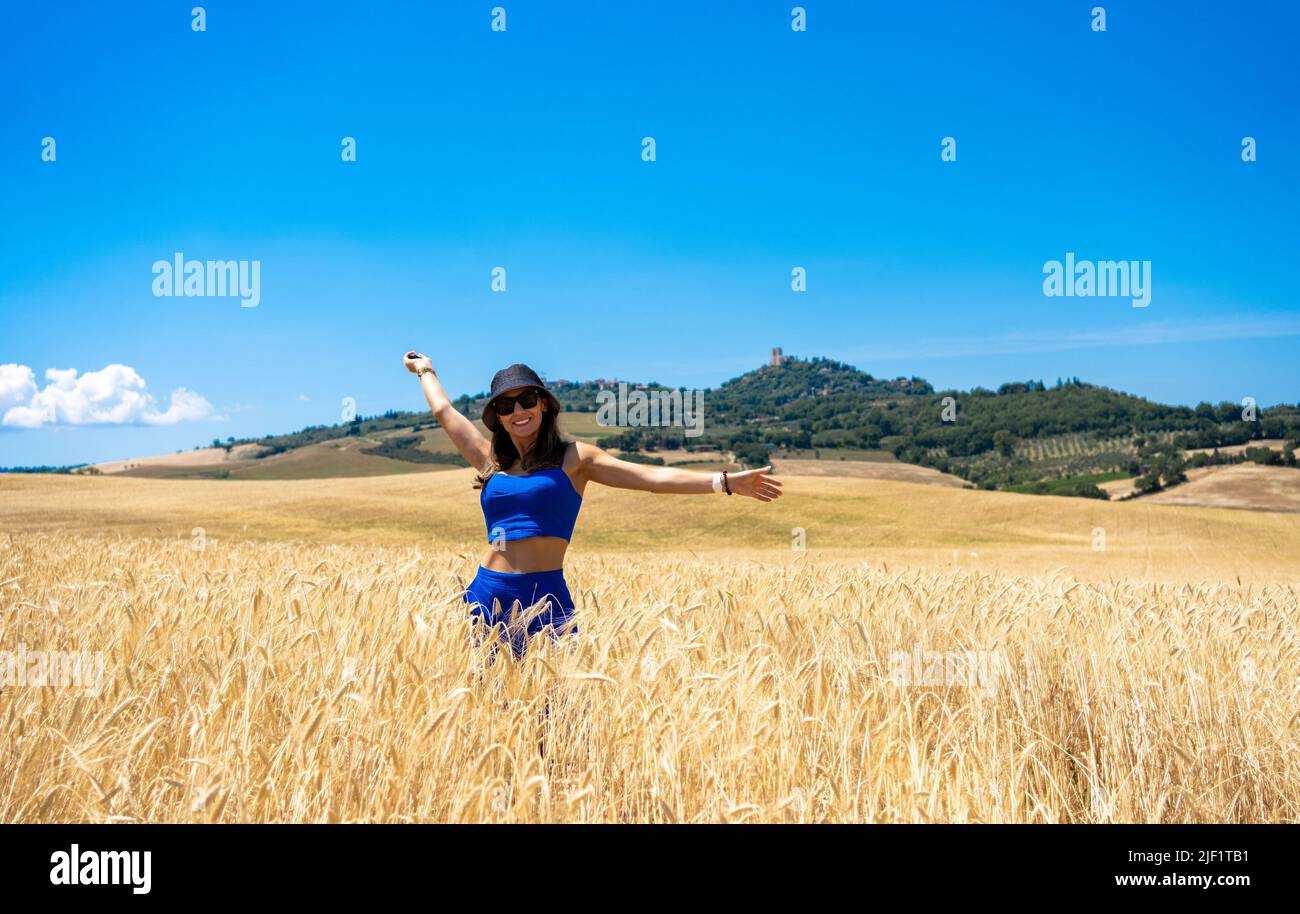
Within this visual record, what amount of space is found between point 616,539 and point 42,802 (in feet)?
73.5

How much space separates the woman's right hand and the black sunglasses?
1.04 metres

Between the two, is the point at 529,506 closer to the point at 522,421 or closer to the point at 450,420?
the point at 522,421

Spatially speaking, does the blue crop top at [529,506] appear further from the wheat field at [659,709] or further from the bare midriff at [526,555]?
the wheat field at [659,709]

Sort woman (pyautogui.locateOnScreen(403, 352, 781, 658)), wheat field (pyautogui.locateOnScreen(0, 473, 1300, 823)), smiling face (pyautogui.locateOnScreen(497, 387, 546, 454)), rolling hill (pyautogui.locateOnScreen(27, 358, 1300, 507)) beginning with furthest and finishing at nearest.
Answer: rolling hill (pyautogui.locateOnScreen(27, 358, 1300, 507))
smiling face (pyautogui.locateOnScreen(497, 387, 546, 454))
woman (pyautogui.locateOnScreen(403, 352, 781, 658))
wheat field (pyautogui.locateOnScreen(0, 473, 1300, 823))

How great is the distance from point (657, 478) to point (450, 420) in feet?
4.44

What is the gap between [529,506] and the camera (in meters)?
4.32

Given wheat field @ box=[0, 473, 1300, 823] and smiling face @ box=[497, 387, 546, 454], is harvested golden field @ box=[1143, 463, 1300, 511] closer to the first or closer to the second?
wheat field @ box=[0, 473, 1300, 823]

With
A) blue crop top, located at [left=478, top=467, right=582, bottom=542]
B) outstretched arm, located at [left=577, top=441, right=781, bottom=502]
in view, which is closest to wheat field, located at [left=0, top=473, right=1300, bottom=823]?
blue crop top, located at [left=478, top=467, right=582, bottom=542]

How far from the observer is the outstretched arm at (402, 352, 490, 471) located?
4816 mm

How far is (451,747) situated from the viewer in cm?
274

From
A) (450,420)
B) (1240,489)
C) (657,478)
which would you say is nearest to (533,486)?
(657,478)

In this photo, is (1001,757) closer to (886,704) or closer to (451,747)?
(886,704)

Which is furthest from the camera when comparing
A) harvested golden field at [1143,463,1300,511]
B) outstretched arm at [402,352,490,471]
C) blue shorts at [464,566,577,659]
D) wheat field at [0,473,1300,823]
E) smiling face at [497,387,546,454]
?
harvested golden field at [1143,463,1300,511]

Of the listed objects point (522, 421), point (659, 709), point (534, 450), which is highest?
point (522, 421)
